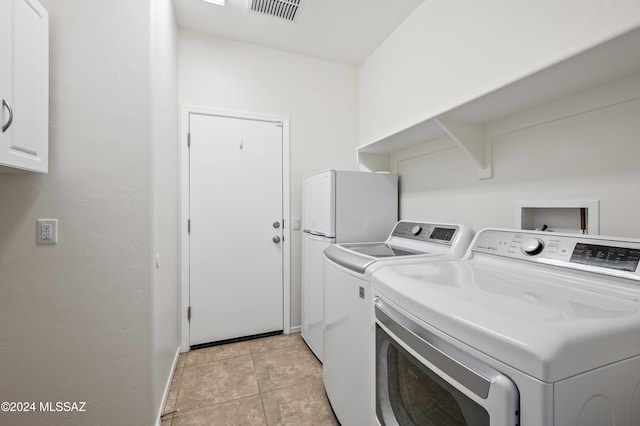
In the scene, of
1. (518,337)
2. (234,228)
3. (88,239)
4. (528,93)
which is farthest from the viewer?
(234,228)

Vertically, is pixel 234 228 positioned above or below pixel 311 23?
below

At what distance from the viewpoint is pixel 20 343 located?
1.19 metres

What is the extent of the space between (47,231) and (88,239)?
0.16 meters

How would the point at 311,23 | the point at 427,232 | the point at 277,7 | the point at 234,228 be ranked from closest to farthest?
1. the point at 427,232
2. the point at 277,7
3. the point at 311,23
4. the point at 234,228

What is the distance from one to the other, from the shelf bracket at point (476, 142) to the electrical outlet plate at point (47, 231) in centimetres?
201

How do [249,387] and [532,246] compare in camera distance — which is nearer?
[532,246]

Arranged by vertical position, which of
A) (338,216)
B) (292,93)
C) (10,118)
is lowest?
(338,216)

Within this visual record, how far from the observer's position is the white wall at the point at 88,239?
3.91 ft

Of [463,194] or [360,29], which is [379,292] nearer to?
[463,194]

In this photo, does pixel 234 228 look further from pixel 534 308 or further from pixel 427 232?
pixel 534 308

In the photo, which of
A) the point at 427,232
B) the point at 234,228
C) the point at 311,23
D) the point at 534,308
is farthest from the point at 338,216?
the point at 311,23

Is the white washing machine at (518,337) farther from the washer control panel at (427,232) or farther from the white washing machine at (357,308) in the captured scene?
the washer control panel at (427,232)

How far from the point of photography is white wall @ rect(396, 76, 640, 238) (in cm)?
99

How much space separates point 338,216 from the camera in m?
1.99
